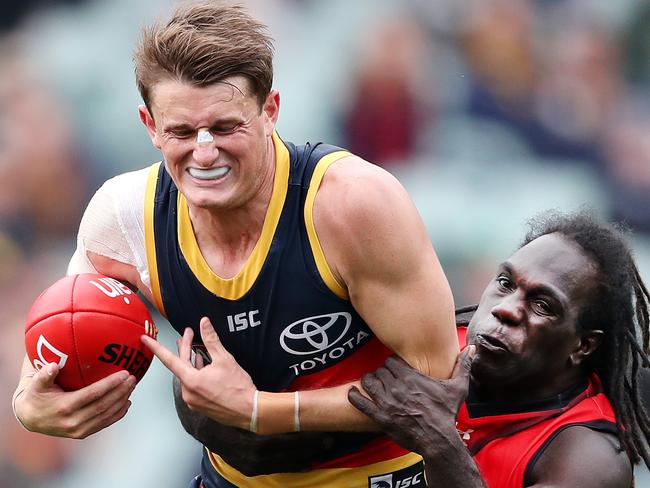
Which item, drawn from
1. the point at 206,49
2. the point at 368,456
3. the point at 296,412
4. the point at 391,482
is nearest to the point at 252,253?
the point at 296,412

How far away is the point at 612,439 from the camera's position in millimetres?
4039

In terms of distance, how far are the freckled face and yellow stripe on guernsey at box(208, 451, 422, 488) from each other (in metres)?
1.09

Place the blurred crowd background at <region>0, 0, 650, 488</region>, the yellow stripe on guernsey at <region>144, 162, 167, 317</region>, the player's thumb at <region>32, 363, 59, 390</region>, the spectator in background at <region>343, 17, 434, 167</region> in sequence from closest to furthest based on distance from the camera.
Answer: the player's thumb at <region>32, 363, 59, 390</region> < the yellow stripe on guernsey at <region>144, 162, 167, 317</region> < the blurred crowd background at <region>0, 0, 650, 488</region> < the spectator in background at <region>343, 17, 434, 167</region>

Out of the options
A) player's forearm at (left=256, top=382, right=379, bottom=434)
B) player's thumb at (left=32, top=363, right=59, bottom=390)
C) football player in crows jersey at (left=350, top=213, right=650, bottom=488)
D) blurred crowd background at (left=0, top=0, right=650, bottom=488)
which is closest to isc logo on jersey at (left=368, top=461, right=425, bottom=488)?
football player in crows jersey at (left=350, top=213, right=650, bottom=488)

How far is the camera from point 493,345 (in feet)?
13.2

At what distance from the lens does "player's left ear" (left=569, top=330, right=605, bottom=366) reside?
13.6 feet

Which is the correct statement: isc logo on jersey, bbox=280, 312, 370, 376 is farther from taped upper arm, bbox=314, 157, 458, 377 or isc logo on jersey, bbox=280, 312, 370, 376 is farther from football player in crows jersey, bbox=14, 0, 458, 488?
taped upper arm, bbox=314, 157, 458, 377

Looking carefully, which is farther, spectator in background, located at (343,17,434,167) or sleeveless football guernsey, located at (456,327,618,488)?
spectator in background, located at (343,17,434,167)

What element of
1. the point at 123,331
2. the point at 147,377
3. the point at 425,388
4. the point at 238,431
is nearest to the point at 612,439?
the point at 425,388

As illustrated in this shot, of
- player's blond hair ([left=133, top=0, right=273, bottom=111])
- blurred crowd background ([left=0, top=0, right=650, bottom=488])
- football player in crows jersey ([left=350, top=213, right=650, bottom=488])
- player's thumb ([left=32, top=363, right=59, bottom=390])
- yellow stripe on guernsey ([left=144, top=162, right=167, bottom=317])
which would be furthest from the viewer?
blurred crowd background ([left=0, top=0, right=650, bottom=488])

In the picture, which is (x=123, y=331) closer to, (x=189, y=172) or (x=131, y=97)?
(x=189, y=172)

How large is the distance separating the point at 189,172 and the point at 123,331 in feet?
1.84

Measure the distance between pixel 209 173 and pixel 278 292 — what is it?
47 centimetres

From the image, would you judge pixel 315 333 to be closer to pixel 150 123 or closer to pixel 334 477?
pixel 334 477
